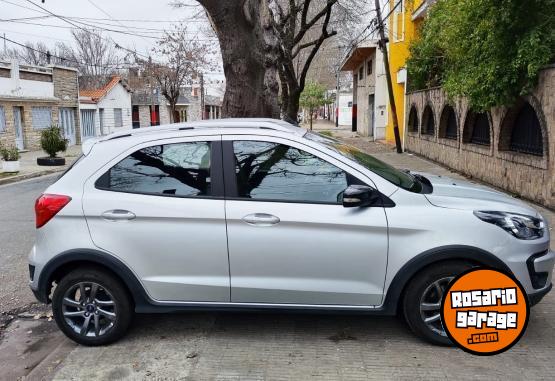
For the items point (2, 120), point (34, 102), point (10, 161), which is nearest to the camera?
point (10, 161)

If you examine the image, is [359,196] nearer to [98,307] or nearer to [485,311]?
[485,311]

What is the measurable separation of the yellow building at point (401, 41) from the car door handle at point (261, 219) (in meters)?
19.4

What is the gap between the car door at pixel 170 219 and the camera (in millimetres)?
3582

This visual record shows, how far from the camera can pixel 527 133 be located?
9562 millimetres

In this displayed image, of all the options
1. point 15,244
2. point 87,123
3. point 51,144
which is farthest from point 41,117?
point 15,244

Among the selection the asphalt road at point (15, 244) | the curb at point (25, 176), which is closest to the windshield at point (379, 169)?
the asphalt road at point (15, 244)

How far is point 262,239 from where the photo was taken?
352 centimetres

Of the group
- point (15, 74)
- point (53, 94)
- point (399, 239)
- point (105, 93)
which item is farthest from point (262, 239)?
point (105, 93)

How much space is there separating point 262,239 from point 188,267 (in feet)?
1.97

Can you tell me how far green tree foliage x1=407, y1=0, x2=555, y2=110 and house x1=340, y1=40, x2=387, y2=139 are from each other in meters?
17.0

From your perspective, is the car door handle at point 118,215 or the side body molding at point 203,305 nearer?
the side body molding at point 203,305

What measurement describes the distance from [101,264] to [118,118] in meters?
36.0

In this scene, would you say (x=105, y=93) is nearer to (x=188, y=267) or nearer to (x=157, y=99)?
(x=157, y=99)

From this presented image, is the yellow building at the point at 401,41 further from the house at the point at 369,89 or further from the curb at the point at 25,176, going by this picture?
the curb at the point at 25,176
